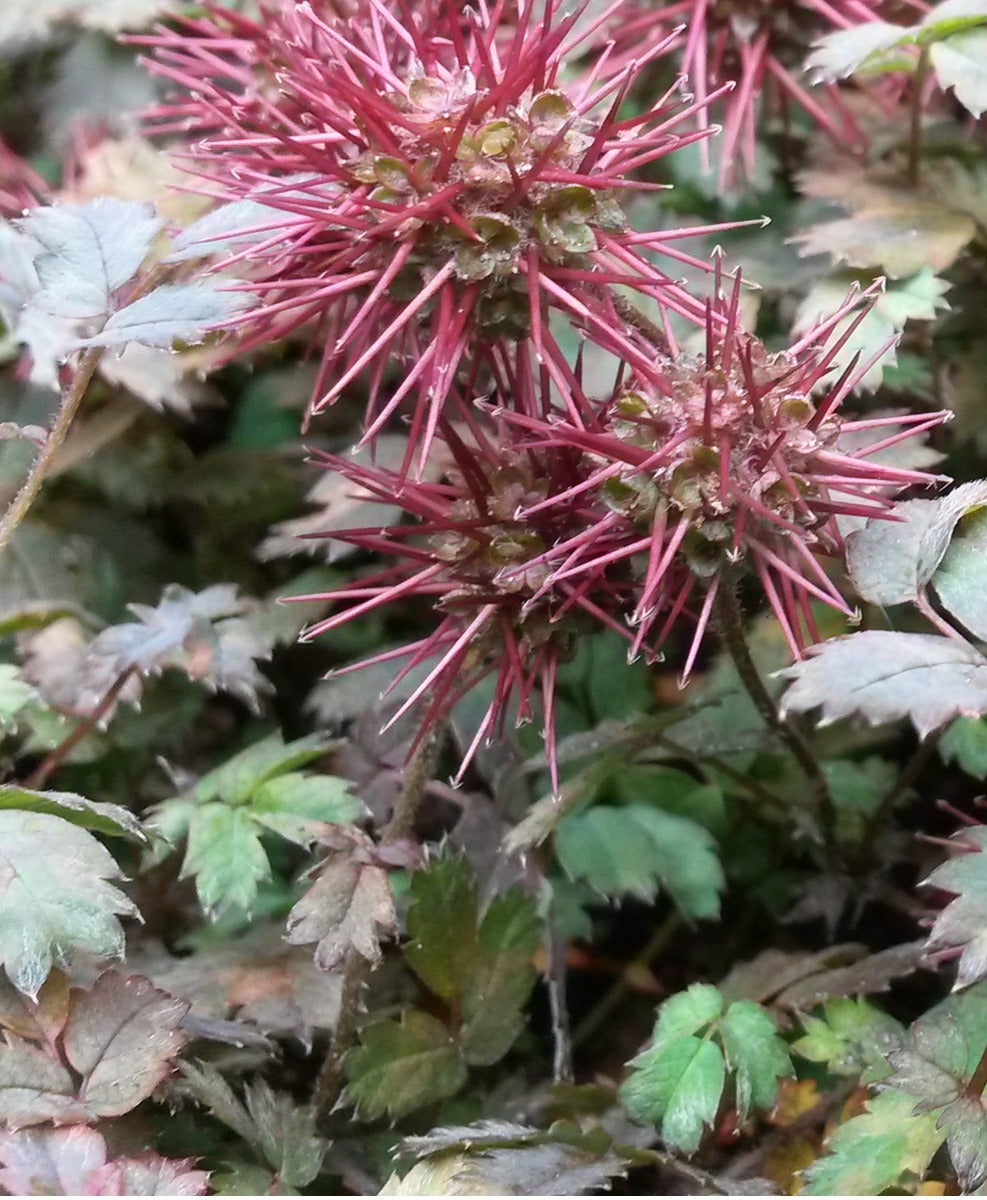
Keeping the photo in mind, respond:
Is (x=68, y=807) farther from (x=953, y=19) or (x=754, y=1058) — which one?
(x=953, y=19)

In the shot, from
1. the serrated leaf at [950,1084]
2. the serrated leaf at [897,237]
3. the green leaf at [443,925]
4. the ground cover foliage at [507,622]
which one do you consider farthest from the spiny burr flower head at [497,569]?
the serrated leaf at [897,237]

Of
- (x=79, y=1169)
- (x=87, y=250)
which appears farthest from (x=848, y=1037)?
(x=87, y=250)

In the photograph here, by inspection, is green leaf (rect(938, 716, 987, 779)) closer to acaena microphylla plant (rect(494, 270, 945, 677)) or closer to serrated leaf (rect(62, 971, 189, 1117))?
acaena microphylla plant (rect(494, 270, 945, 677))

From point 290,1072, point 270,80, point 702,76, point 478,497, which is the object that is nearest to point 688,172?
point 702,76

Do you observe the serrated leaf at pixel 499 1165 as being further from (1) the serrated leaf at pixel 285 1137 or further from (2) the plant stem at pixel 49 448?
(2) the plant stem at pixel 49 448

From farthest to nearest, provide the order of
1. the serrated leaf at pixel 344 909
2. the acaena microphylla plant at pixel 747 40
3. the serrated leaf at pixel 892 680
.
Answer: the acaena microphylla plant at pixel 747 40, the serrated leaf at pixel 344 909, the serrated leaf at pixel 892 680

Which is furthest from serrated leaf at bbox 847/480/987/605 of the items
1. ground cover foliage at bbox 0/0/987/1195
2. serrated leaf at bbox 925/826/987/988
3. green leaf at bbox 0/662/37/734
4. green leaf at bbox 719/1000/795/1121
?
green leaf at bbox 0/662/37/734
